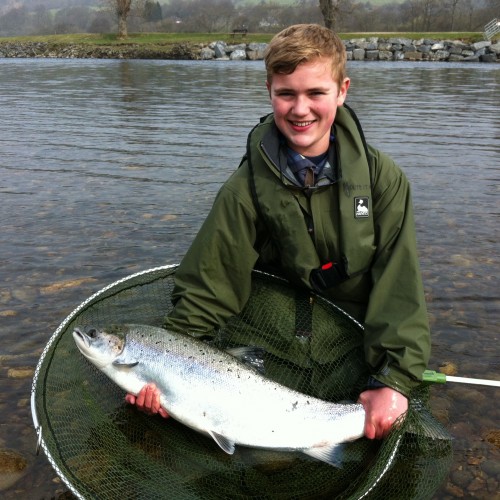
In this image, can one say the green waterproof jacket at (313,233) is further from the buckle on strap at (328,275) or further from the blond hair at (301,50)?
the blond hair at (301,50)

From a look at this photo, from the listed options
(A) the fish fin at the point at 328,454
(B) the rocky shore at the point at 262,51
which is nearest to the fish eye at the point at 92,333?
(A) the fish fin at the point at 328,454

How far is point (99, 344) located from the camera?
4.00 metres

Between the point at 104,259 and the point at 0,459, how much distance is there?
3.83 metres

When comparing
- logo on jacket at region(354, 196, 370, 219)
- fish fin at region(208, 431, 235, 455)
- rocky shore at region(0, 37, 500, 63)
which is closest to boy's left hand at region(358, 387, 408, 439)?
fish fin at region(208, 431, 235, 455)

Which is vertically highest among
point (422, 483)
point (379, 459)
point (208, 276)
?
point (208, 276)

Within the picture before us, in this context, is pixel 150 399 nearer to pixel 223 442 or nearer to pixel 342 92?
pixel 223 442

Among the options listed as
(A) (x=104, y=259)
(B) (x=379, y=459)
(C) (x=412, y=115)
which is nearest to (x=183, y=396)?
(B) (x=379, y=459)

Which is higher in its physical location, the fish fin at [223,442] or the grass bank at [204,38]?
the grass bank at [204,38]

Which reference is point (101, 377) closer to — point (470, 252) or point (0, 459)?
point (0, 459)

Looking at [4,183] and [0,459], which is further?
[4,183]

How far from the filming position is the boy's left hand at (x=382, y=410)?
381 centimetres

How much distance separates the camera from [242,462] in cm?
399

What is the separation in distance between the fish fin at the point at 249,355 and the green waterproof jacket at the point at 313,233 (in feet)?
1.02

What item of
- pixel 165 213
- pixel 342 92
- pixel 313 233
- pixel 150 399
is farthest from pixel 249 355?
pixel 165 213
